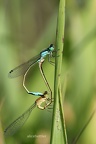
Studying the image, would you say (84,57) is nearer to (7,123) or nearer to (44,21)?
(44,21)

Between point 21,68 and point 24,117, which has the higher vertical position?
point 21,68

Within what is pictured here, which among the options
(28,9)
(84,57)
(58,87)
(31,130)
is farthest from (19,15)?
(58,87)

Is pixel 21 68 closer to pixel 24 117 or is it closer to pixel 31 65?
pixel 31 65

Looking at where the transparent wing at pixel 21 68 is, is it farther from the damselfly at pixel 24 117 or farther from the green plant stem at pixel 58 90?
the green plant stem at pixel 58 90

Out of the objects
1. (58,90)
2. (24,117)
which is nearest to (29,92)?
(24,117)

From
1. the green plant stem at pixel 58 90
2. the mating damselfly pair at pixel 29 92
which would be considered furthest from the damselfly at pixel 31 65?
the green plant stem at pixel 58 90

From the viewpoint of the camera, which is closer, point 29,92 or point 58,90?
point 58,90

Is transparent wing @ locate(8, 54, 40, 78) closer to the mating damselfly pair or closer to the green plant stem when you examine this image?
the mating damselfly pair
